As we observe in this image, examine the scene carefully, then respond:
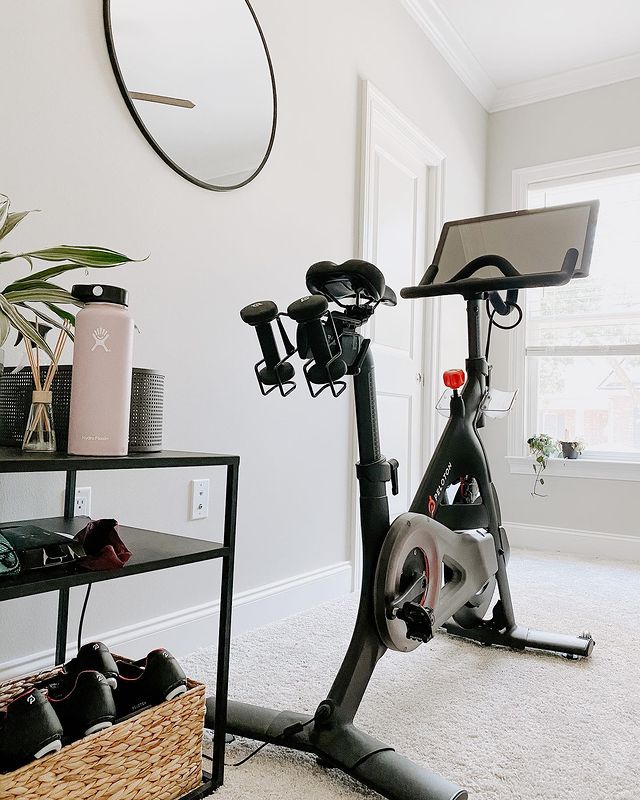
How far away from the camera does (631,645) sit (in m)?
2.18

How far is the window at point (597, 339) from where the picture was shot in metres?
3.83

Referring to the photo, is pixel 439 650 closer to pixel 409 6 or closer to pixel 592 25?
pixel 409 6

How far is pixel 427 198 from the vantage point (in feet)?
12.0

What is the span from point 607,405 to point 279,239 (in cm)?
241

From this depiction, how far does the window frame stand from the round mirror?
7.77ft

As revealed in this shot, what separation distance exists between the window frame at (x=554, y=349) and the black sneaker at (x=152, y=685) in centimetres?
317

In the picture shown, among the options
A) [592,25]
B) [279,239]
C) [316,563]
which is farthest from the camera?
[592,25]

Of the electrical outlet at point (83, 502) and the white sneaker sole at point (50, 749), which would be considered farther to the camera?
the electrical outlet at point (83, 502)

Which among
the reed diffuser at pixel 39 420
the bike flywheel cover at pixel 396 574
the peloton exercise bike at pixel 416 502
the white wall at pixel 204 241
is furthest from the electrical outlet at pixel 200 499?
the reed diffuser at pixel 39 420

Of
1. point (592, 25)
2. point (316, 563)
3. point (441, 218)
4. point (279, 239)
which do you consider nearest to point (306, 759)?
point (316, 563)

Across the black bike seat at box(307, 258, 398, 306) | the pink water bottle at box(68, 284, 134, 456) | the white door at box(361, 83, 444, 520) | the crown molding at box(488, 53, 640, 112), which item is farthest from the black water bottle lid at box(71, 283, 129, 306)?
the crown molding at box(488, 53, 640, 112)

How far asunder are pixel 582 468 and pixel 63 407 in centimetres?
336

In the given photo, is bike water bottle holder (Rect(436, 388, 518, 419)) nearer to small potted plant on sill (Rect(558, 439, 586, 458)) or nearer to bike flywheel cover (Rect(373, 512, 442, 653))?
bike flywheel cover (Rect(373, 512, 442, 653))

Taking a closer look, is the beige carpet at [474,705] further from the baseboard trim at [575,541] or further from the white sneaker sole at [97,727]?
the baseboard trim at [575,541]
